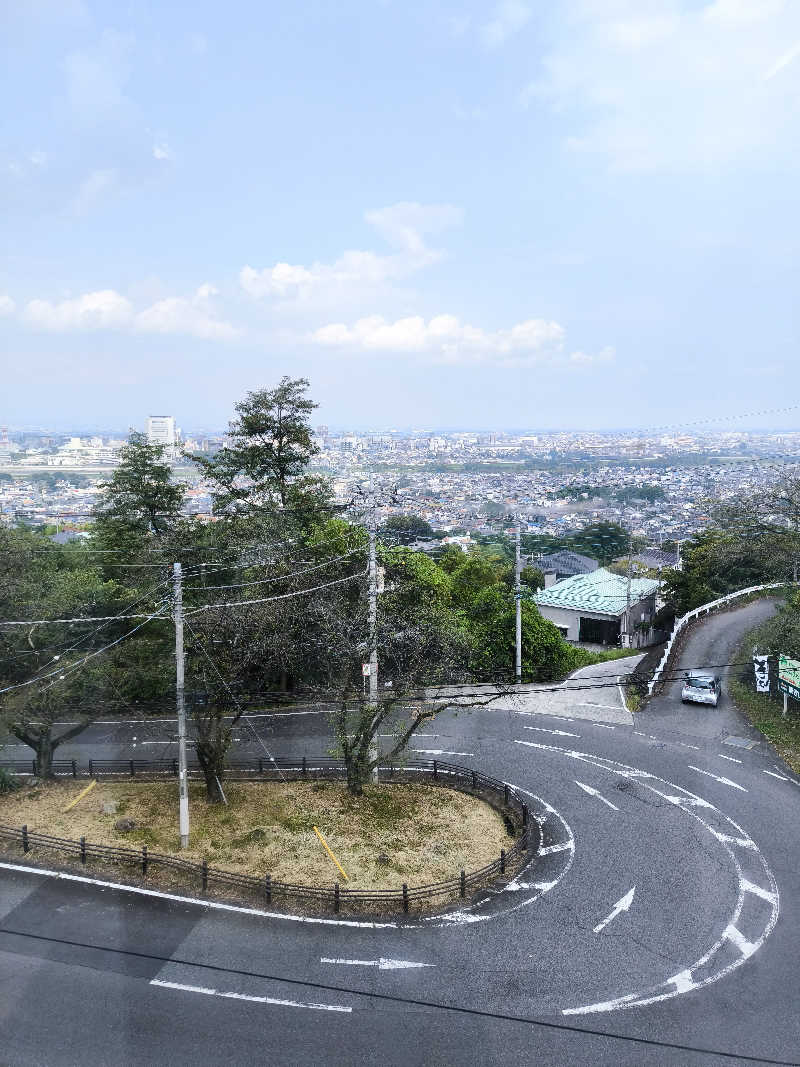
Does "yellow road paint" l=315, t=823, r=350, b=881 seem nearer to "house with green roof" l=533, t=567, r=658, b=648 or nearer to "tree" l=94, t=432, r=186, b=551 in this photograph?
"tree" l=94, t=432, r=186, b=551

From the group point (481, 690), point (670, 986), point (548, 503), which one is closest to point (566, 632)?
point (548, 503)

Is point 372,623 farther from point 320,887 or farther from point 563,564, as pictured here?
point 563,564

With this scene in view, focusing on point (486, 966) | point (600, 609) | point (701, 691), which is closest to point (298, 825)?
point (486, 966)

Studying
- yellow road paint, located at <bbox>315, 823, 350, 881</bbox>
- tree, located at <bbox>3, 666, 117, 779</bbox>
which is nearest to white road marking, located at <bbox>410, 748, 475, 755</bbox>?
yellow road paint, located at <bbox>315, 823, 350, 881</bbox>

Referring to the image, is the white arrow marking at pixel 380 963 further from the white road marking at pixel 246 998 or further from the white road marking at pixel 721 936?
the white road marking at pixel 721 936

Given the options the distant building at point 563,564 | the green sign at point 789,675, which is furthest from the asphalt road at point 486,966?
the distant building at point 563,564

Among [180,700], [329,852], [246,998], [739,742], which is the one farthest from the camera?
[739,742]

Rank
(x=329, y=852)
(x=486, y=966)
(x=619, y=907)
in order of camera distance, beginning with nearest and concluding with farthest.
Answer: (x=486, y=966)
(x=619, y=907)
(x=329, y=852)
